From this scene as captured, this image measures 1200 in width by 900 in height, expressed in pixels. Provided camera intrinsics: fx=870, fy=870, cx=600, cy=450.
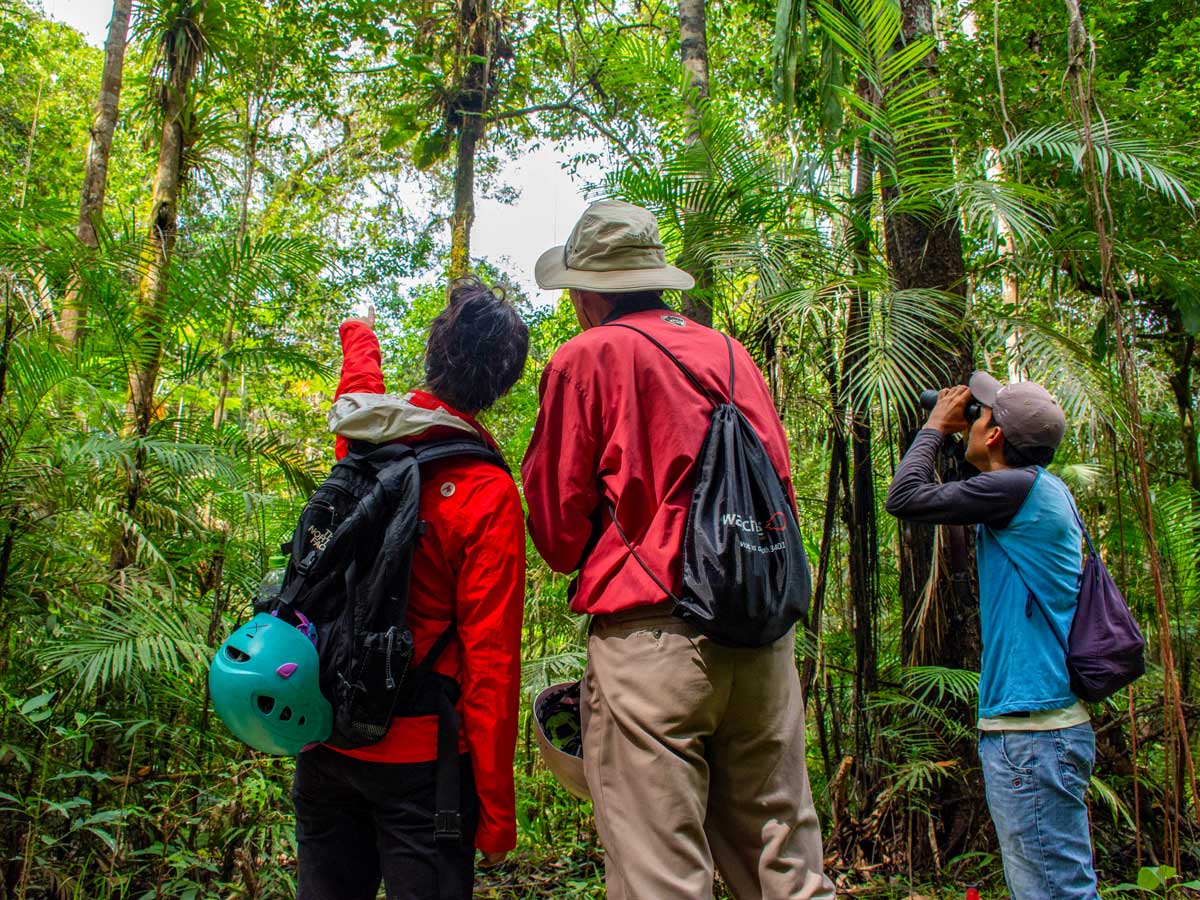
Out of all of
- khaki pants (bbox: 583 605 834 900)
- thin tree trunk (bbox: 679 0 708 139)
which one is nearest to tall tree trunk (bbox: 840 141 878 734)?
thin tree trunk (bbox: 679 0 708 139)

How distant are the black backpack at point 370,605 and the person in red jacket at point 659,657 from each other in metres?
0.28

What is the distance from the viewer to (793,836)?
1.73 metres

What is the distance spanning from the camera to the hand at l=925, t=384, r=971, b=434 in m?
2.72

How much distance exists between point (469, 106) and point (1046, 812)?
1177 centimetres

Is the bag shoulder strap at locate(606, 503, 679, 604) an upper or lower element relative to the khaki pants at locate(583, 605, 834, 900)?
upper

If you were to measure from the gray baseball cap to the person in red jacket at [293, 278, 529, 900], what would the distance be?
4.92 ft

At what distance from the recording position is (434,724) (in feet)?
6.00

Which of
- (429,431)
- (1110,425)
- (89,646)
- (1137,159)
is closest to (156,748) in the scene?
(89,646)

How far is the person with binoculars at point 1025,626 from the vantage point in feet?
7.13

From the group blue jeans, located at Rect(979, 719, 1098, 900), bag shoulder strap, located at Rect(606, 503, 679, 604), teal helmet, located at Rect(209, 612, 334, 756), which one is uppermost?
bag shoulder strap, located at Rect(606, 503, 679, 604)

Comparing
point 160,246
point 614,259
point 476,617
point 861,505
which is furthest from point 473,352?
point 160,246

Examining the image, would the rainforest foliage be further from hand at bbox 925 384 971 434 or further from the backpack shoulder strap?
the backpack shoulder strap

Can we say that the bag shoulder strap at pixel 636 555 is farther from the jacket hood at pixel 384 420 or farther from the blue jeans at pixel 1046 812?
the blue jeans at pixel 1046 812

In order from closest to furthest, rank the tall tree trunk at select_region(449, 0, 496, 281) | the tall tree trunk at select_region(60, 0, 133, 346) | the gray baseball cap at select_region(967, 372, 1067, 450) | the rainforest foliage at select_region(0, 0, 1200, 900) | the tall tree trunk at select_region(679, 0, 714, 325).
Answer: the gray baseball cap at select_region(967, 372, 1067, 450), the rainforest foliage at select_region(0, 0, 1200, 900), the tall tree trunk at select_region(679, 0, 714, 325), the tall tree trunk at select_region(60, 0, 133, 346), the tall tree trunk at select_region(449, 0, 496, 281)
